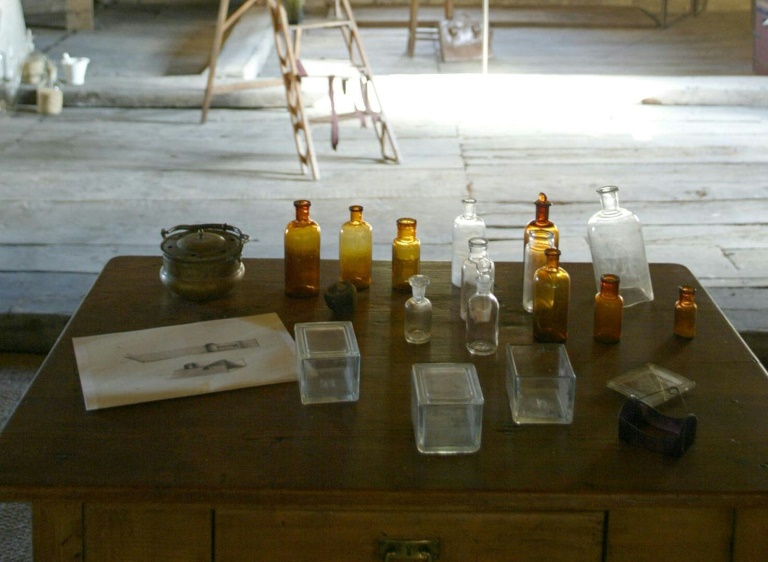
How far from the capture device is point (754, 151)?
4590mm

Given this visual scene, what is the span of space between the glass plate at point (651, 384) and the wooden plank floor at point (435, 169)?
1342 mm

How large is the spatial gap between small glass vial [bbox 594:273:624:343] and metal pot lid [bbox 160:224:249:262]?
0.62 meters

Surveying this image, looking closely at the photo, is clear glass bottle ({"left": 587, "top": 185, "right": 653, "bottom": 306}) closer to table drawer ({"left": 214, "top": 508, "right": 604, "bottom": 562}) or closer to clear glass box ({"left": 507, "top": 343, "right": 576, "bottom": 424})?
clear glass box ({"left": 507, "top": 343, "right": 576, "bottom": 424})

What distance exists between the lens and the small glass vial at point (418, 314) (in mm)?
1730

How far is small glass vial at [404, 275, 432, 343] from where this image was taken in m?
1.73

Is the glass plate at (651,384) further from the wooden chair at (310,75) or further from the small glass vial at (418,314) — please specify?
the wooden chair at (310,75)

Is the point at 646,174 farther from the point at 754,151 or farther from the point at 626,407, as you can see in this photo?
the point at 626,407

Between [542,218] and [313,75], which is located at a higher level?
[542,218]

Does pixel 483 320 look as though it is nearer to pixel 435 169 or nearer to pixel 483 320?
pixel 483 320

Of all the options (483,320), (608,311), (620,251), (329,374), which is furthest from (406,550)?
(620,251)

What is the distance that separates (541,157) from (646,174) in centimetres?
46

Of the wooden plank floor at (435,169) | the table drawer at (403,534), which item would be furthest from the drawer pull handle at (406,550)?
the wooden plank floor at (435,169)

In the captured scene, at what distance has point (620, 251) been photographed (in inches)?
76.5

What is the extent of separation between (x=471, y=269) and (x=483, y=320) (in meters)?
0.15
